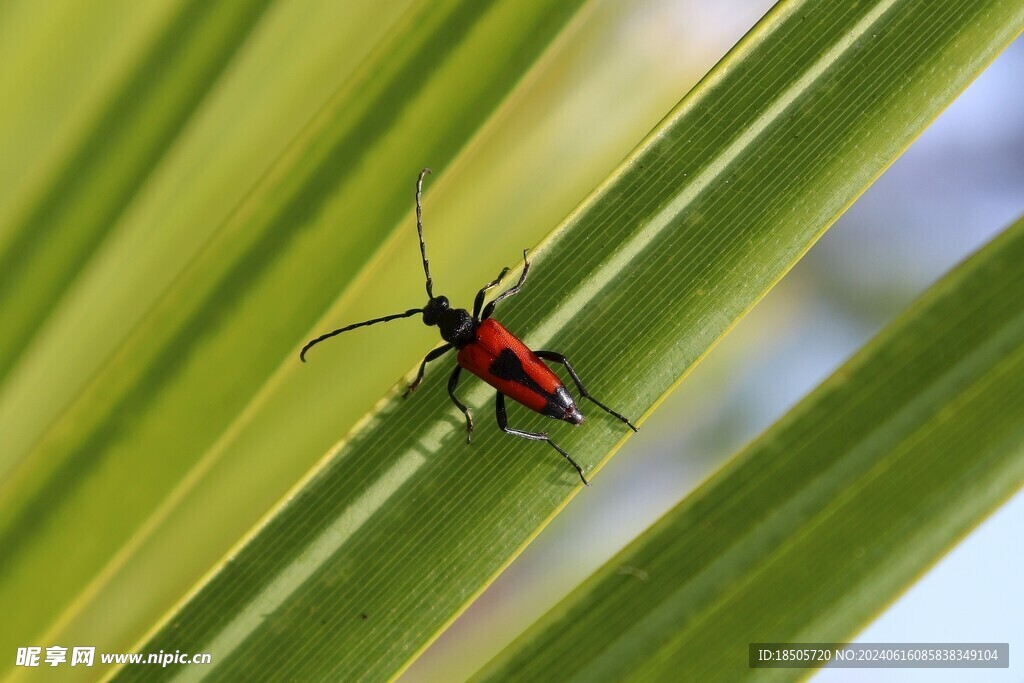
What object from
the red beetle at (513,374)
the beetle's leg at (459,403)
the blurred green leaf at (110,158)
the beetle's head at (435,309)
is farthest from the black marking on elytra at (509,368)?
the blurred green leaf at (110,158)

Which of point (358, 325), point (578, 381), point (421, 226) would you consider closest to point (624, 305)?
point (578, 381)

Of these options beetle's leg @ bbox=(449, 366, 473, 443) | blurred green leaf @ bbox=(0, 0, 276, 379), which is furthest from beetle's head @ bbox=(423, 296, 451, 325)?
blurred green leaf @ bbox=(0, 0, 276, 379)

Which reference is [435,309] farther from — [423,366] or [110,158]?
[110,158]

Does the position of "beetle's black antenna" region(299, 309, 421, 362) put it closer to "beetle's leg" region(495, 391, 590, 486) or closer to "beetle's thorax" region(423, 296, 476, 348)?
"beetle's thorax" region(423, 296, 476, 348)

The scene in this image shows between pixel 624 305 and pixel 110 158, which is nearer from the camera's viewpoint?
pixel 624 305

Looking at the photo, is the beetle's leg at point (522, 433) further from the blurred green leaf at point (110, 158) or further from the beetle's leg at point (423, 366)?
the blurred green leaf at point (110, 158)
